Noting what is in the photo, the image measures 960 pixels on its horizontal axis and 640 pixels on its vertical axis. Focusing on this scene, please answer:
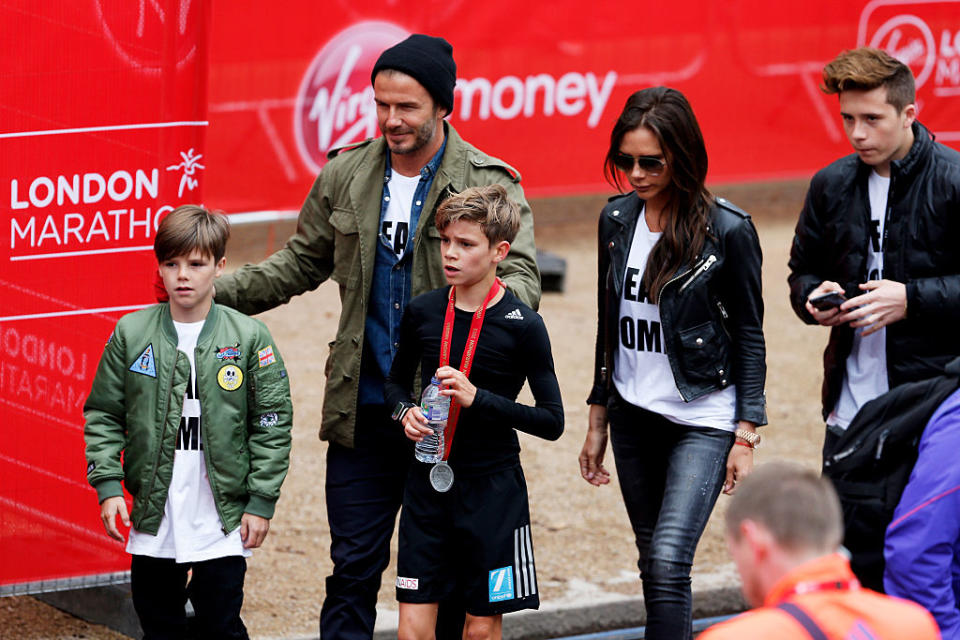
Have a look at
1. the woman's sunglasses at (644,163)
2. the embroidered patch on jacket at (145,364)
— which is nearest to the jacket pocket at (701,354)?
the woman's sunglasses at (644,163)

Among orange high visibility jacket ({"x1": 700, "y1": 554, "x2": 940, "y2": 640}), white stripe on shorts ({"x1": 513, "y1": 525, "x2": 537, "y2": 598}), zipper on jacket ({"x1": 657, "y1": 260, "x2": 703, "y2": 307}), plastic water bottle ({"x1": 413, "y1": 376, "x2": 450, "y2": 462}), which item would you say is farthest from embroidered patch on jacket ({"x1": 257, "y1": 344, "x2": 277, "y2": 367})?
orange high visibility jacket ({"x1": 700, "y1": 554, "x2": 940, "y2": 640})

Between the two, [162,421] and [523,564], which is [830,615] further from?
[162,421]

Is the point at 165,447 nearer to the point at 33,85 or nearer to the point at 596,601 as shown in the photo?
the point at 33,85

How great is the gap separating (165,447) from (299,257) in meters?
0.88

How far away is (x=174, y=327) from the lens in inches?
179

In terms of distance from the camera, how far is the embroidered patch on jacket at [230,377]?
450 centimetres

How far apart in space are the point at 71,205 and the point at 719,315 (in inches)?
87.9

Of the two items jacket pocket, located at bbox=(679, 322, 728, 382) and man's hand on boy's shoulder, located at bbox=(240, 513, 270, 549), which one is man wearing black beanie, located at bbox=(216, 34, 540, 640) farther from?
jacket pocket, located at bbox=(679, 322, 728, 382)

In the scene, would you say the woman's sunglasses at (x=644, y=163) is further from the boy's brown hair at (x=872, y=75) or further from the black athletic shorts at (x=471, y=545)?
the black athletic shorts at (x=471, y=545)

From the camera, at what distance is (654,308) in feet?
15.6

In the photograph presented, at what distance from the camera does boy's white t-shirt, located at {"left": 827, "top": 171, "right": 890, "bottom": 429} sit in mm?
5000

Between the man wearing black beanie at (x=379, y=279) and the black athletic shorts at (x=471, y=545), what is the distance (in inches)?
11.2

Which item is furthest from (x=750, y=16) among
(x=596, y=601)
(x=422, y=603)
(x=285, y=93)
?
(x=422, y=603)

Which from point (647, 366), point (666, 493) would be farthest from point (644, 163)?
point (666, 493)
